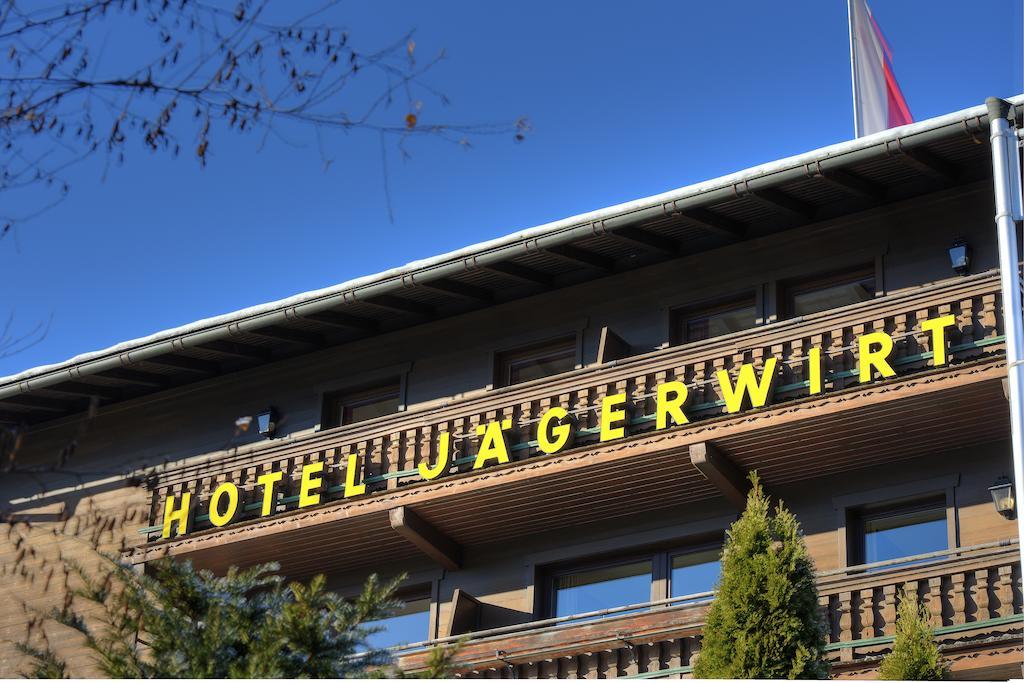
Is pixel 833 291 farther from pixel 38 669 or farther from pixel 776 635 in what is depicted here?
pixel 38 669

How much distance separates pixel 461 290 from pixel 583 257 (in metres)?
1.91

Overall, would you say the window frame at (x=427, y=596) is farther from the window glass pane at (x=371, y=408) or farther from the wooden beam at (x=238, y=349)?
the wooden beam at (x=238, y=349)

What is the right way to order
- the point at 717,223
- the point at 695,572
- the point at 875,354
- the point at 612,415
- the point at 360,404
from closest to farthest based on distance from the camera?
the point at 875,354, the point at 612,415, the point at 695,572, the point at 717,223, the point at 360,404

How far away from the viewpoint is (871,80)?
22.5 metres

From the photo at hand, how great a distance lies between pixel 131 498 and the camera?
2256 centimetres

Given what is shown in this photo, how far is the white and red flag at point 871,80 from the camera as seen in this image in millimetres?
21891

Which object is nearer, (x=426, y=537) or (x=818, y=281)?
(x=818, y=281)

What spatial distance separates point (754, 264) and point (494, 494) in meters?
4.36

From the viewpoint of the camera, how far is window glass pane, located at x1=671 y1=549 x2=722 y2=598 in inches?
746

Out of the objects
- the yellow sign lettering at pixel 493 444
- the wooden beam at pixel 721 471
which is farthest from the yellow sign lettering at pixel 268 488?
the wooden beam at pixel 721 471

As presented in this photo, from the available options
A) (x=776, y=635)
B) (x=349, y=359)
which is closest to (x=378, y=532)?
(x=349, y=359)

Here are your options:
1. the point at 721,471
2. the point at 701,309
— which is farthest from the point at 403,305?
the point at 721,471

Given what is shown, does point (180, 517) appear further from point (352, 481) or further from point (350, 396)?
point (350, 396)

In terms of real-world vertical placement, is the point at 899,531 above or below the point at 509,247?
below
